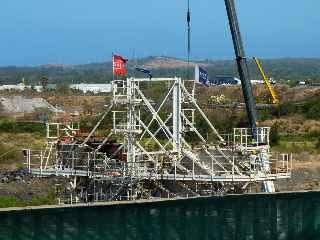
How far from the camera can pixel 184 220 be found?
31.4 feet

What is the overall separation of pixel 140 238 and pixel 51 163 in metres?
19.5

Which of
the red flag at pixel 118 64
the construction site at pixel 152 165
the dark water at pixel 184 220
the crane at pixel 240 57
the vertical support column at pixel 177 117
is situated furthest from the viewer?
the crane at pixel 240 57

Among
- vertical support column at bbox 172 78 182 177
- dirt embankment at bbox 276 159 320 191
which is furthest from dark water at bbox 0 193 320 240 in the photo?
dirt embankment at bbox 276 159 320 191

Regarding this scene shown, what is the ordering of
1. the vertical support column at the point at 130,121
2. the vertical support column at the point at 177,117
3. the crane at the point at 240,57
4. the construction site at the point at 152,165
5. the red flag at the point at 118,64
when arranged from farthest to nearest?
the crane at the point at 240,57
the red flag at the point at 118,64
the vertical support column at the point at 177,117
the vertical support column at the point at 130,121
the construction site at the point at 152,165

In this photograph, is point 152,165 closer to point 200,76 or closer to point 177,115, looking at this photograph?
point 177,115

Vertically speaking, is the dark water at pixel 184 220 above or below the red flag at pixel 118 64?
below

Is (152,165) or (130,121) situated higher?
(130,121)

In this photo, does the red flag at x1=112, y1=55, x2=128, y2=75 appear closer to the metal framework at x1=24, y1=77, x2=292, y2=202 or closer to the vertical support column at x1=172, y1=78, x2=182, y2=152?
the metal framework at x1=24, y1=77, x2=292, y2=202

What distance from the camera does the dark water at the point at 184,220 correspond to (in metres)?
8.95

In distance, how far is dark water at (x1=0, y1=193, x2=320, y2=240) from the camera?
352 inches

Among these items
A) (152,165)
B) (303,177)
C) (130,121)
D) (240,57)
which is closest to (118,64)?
(130,121)

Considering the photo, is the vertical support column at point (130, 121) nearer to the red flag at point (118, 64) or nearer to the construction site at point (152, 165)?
the construction site at point (152, 165)

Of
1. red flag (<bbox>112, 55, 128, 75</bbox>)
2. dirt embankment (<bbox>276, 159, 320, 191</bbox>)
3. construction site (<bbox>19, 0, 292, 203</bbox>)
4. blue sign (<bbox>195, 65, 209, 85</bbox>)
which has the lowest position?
dirt embankment (<bbox>276, 159, 320, 191</bbox>)

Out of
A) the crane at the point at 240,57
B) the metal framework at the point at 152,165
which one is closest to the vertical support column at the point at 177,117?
the metal framework at the point at 152,165
